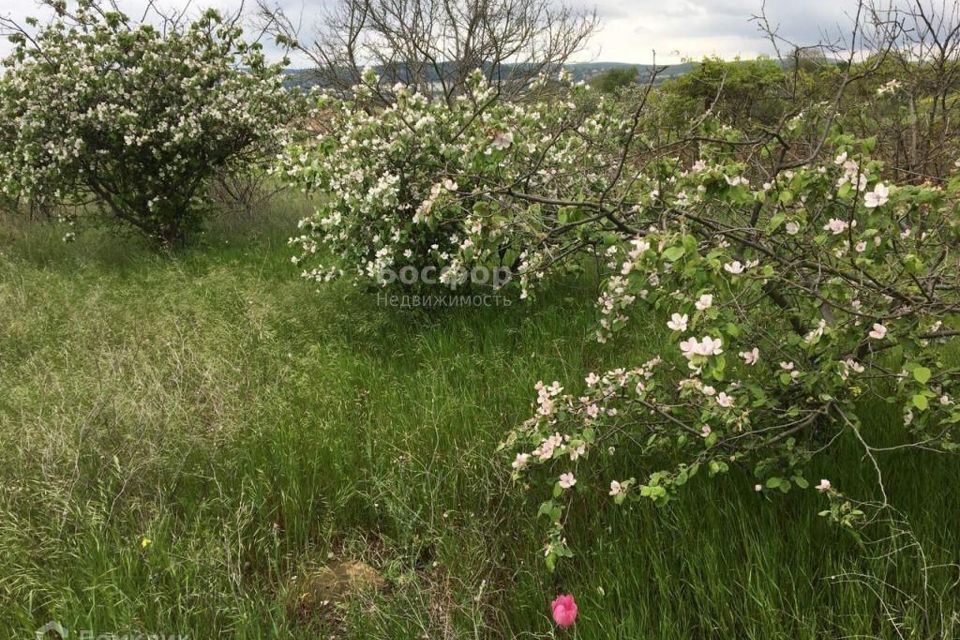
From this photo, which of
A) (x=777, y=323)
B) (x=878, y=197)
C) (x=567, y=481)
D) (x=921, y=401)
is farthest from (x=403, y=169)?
(x=921, y=401)

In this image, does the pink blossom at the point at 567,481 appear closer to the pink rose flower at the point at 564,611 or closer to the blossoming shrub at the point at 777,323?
the blossoming shrub at the point at 777,323

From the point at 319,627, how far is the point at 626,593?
1.04m

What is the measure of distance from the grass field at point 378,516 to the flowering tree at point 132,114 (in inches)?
139

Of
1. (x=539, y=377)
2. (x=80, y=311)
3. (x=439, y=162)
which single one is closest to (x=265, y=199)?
(x=80, y=311)

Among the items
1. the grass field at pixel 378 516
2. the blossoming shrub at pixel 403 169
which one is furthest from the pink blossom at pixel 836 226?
the blossoming shrub at pixel 403 169

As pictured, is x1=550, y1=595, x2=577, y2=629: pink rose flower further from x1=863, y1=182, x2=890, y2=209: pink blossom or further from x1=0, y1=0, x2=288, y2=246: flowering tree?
x1=0, y1=0, x2=288, y2=246: flowering tree

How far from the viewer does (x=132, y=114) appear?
617 cm

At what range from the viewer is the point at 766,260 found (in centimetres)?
205

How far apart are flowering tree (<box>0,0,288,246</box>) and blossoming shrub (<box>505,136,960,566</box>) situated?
240 inches

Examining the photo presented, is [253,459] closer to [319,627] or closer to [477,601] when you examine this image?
[319,627]

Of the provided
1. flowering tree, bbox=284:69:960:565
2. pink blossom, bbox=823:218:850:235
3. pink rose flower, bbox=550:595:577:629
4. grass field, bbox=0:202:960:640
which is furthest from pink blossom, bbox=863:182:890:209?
pink rose flower, bbox=550:595:577:629

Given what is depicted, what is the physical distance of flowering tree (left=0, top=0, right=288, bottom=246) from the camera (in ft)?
20.7

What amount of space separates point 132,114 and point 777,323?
21.5 feet

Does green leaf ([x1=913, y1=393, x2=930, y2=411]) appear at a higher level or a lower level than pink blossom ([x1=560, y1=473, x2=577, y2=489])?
Answer: higher
